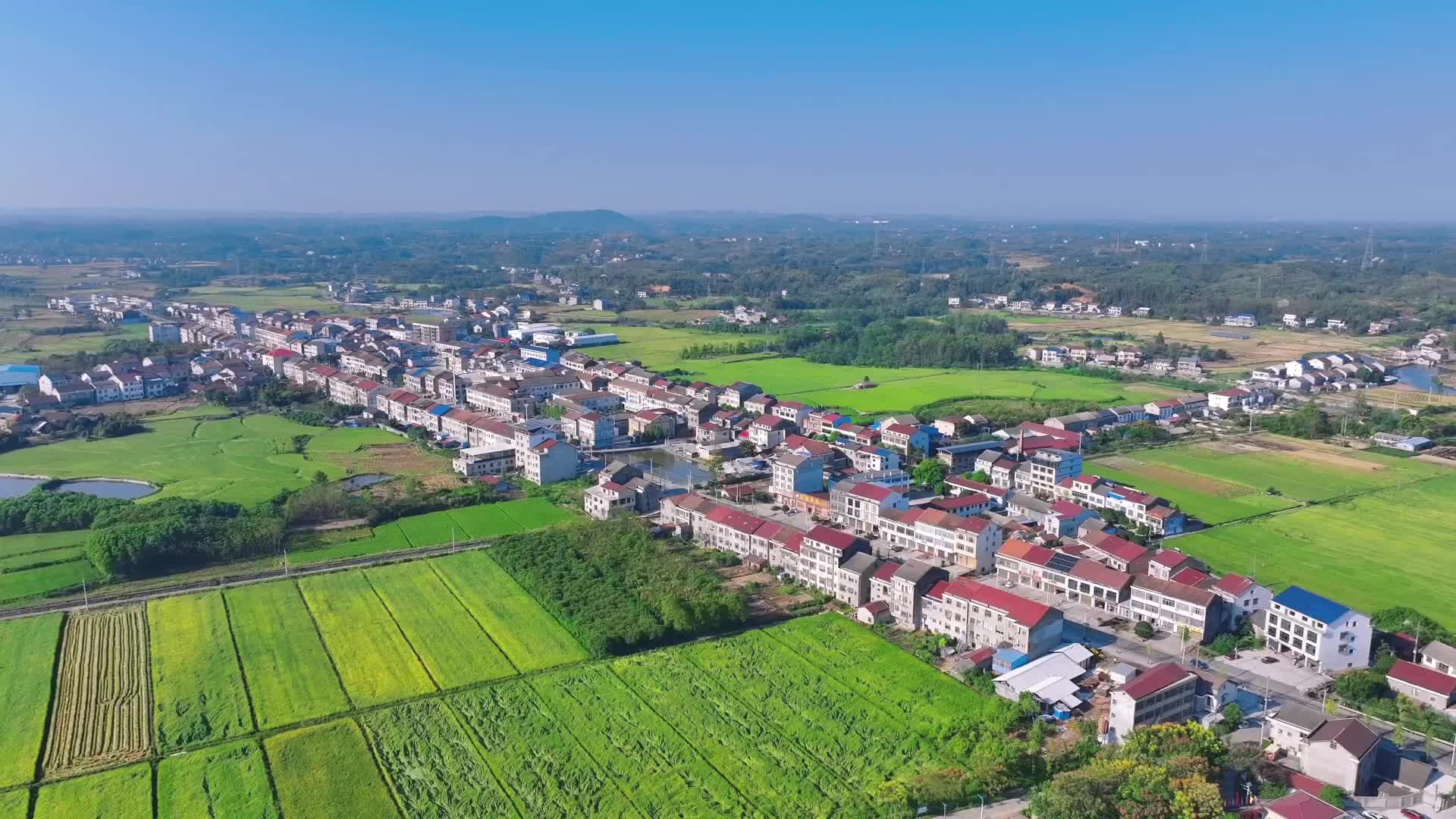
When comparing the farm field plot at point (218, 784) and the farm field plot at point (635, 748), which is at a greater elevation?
the farm field plot at point (218, 784)

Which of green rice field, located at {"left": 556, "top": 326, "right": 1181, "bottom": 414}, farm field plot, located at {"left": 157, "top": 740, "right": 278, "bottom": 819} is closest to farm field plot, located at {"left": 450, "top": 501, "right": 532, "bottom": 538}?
farm field plot, located at {"left": 157, "top": 740, "right": 278, "bottom": 819}

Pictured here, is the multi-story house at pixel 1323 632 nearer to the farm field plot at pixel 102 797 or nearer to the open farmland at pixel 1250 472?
the open farmland at pixel 1250 472

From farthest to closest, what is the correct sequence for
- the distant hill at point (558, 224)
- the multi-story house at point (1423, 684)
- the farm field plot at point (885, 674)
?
the distant hill at point (558, 224), the multi-story house at point (1423, 684), the farm field plot at point (885, 674)

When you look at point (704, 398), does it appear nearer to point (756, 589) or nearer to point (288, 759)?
point (756, 589)

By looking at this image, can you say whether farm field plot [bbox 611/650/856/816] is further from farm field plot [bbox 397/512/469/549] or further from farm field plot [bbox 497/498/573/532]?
farm field plot [bbox 497/498/573/532]

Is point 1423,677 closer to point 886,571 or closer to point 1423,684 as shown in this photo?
point 1423,684

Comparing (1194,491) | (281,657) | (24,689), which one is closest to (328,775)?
(281,657)

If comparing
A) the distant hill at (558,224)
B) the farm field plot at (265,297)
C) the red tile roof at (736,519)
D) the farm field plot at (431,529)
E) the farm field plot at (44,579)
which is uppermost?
the distant hill at (558,224)

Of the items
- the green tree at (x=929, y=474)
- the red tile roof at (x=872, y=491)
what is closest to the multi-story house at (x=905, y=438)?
the green tree at (x=929, y=474)
